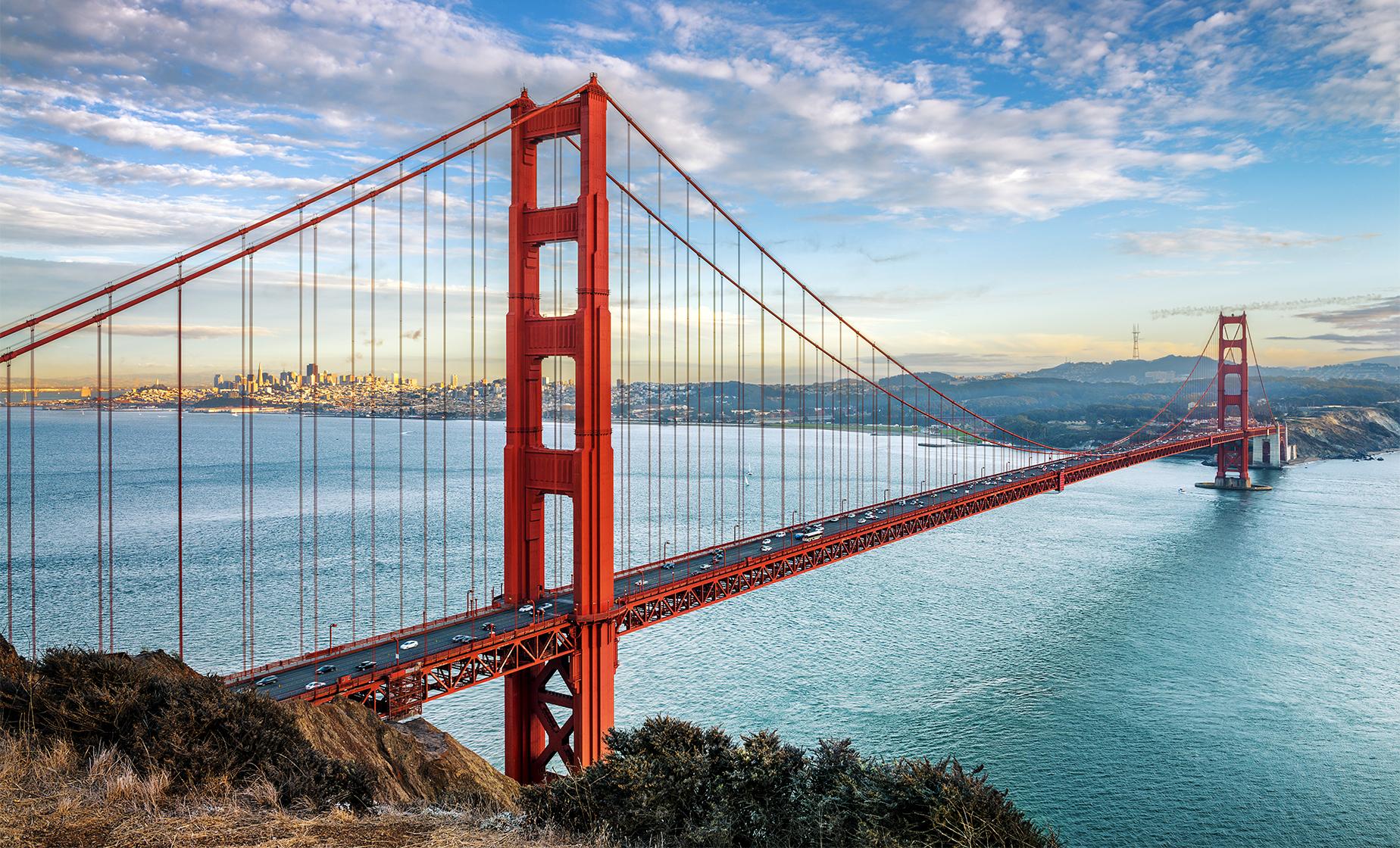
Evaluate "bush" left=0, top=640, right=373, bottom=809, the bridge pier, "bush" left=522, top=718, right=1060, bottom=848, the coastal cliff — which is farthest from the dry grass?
the bridge pier

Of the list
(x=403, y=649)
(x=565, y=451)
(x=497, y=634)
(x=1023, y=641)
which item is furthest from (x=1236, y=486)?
(x=403, y=649)

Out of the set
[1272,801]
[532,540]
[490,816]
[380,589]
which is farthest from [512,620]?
[380,589]

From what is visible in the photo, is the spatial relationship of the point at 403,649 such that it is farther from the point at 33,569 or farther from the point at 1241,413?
the point at 1241,413

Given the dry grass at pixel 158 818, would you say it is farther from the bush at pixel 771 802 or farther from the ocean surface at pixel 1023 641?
the ocean surface at pixel 1023 641

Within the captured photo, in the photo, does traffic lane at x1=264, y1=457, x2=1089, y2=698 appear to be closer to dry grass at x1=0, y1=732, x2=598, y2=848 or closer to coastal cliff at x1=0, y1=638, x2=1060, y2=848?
coastal cliff at x1=0, y1=638, x2=1060, y2=848

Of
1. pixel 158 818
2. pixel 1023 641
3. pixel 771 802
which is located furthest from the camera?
pixel 1023 641

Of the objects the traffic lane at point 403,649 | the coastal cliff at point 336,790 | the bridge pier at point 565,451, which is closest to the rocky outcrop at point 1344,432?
the bridge pier at point 565,451

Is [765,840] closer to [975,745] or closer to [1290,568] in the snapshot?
[975,745]
